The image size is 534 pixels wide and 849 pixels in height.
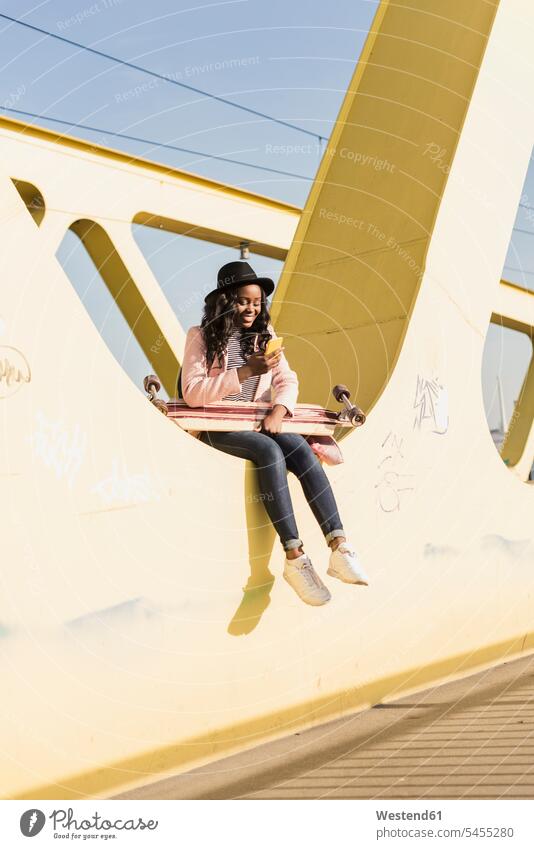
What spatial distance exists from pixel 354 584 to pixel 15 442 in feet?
6.05

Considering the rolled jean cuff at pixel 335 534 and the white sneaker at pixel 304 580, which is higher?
the rolled jean cuff at pixel 335 534

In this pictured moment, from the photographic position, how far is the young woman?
4160 millimetres

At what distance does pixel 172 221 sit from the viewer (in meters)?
8.39

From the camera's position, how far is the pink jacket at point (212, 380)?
421cm

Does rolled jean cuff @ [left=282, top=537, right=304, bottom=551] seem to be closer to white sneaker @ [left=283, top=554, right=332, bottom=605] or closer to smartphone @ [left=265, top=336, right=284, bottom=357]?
white sneaker @ [left=283, top=554, right=332, bottom=605]

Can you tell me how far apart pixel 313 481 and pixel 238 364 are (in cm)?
65

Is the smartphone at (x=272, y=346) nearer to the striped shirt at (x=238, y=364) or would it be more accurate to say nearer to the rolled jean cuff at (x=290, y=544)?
the striped shirt at (x=238, y=364)

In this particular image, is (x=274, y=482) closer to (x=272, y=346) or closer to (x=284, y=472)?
(x=284, y=472)

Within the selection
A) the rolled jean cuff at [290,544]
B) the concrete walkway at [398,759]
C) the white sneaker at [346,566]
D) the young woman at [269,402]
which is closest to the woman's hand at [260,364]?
the young woman at [269,402]

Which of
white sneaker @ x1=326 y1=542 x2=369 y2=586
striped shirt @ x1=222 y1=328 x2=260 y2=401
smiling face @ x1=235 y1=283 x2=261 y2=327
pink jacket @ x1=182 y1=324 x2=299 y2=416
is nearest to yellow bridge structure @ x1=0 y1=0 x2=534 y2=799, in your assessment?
white sneaker @ x1=326 y1=542 x2=369 y2=586

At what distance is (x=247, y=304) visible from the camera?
4.40 meters
